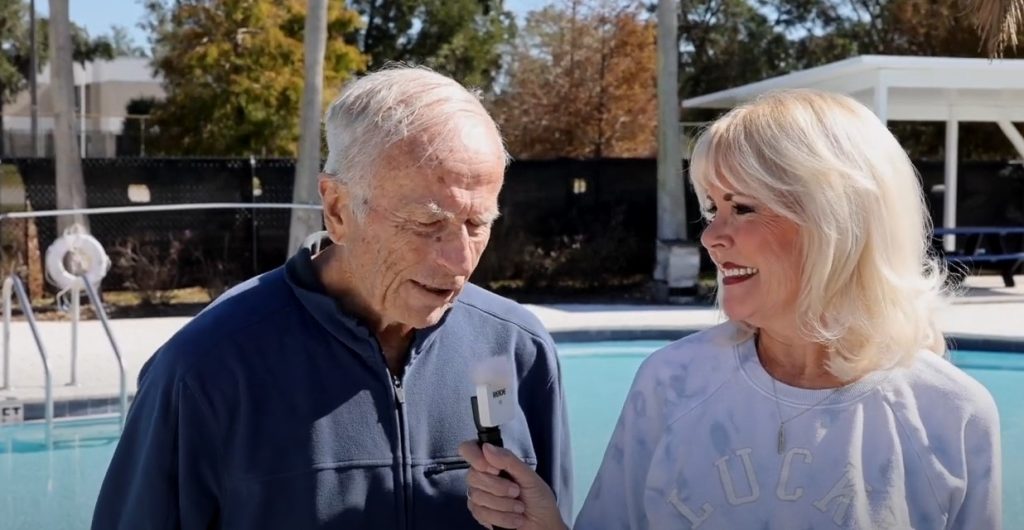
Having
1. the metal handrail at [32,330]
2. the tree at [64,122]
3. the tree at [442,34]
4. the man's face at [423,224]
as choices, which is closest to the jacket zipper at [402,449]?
the man's face at [423,224]

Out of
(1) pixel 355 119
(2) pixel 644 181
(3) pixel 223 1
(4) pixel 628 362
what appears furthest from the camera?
(3) pixel 223 1

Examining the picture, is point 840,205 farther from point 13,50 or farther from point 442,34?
point 13,50

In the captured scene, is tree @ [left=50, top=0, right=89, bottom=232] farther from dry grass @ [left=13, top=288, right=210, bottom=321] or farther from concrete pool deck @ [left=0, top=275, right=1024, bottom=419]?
concrete pool deck @ [left=0, top=275, right=1024, bottom=419]

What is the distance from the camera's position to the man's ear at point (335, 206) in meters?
2.15

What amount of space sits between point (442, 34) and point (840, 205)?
29642 millimetres

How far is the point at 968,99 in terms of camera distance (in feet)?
58.3

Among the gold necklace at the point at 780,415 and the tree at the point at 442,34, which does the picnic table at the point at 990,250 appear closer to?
the gold necklace at the point at 780,415

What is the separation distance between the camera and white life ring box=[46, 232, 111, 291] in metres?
9.12

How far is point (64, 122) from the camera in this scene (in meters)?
14.6

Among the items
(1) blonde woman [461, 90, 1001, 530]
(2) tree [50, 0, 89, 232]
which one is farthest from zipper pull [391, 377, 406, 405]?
(2) tree [50, 0, 89, 232]

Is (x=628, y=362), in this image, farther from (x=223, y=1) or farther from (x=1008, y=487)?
(x=223, y=1)

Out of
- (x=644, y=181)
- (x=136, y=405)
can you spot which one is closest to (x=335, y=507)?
(x=136, y=405)

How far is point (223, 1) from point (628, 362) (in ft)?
46.2

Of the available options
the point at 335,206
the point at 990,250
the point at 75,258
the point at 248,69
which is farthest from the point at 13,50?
the point at 335,206
